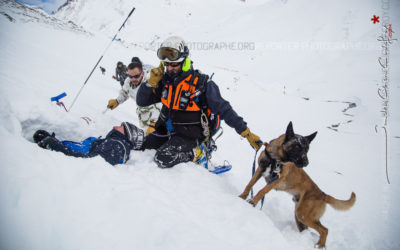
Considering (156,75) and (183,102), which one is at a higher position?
(156,75)

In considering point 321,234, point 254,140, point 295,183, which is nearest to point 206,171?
point 254,140

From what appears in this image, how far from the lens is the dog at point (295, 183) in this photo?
10.3 feet

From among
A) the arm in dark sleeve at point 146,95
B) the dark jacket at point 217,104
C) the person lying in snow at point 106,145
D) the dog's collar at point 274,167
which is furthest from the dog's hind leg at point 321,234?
the arm in dark sleeve at point 146,95

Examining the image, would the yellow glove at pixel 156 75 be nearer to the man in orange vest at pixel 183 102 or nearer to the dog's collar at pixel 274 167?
the man in orange vest at pixel 183 102

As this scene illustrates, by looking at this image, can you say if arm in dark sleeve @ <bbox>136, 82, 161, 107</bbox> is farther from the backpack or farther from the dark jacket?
the backpack

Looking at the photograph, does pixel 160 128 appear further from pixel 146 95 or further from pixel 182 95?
pixel 182 95

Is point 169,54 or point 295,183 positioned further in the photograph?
point 295,183

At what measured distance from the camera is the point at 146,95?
3221 millimetres

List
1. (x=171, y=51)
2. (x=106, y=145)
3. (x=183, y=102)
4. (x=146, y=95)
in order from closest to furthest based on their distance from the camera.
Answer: (x=106, y=145), (x=171, y=51), (x=183, y=102), (x=146, y=95)

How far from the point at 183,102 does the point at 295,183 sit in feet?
8.59

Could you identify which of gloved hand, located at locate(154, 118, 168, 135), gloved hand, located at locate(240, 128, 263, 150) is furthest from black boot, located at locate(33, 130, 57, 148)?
gloved hand, located at locate(240, 128, 263, 150)

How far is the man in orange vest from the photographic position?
9.58ft

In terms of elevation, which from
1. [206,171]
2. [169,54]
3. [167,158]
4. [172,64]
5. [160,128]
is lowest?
[206,171]

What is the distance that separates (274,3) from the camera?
30.8m
